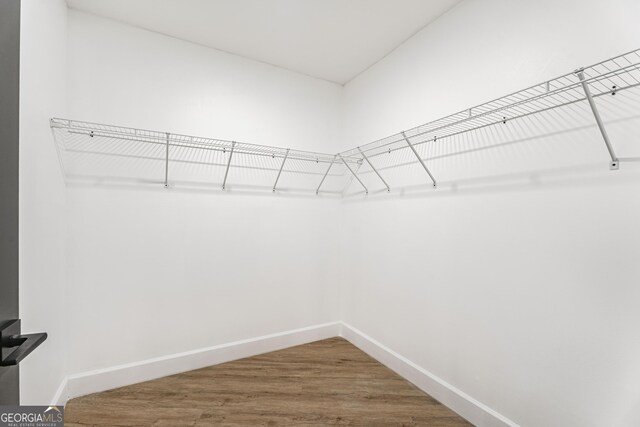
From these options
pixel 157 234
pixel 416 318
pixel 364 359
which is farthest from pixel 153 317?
pixel 416 318

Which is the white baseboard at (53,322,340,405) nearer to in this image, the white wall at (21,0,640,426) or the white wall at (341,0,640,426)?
the white wall at (21,0,640,426)

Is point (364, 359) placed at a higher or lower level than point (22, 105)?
lower

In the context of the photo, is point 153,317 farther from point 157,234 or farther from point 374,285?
point 374,285

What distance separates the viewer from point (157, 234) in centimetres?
202

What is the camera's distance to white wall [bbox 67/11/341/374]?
6.00ft

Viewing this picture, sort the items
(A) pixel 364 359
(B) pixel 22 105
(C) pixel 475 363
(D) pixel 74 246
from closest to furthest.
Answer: (B) pixel 22 105, (C) pixel 475 363, (D) pixel 74 246, (A) pixel 364 359

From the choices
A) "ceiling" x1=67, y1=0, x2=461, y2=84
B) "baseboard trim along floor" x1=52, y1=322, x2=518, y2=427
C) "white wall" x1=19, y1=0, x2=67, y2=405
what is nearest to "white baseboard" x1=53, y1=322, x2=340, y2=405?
"baseboard trim along floor" x1=52, y1=322, x2=518, y2=427

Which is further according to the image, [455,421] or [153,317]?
[153,317]

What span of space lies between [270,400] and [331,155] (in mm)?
1885

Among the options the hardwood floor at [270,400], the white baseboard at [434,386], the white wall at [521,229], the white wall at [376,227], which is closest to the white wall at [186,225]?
the white wall at [376,227]

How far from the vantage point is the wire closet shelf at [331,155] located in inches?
45.1

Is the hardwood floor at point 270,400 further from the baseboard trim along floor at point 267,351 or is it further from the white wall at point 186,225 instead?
the white wall at point 186,225

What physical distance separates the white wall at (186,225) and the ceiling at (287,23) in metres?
0.12

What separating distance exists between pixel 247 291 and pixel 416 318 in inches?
50.8
